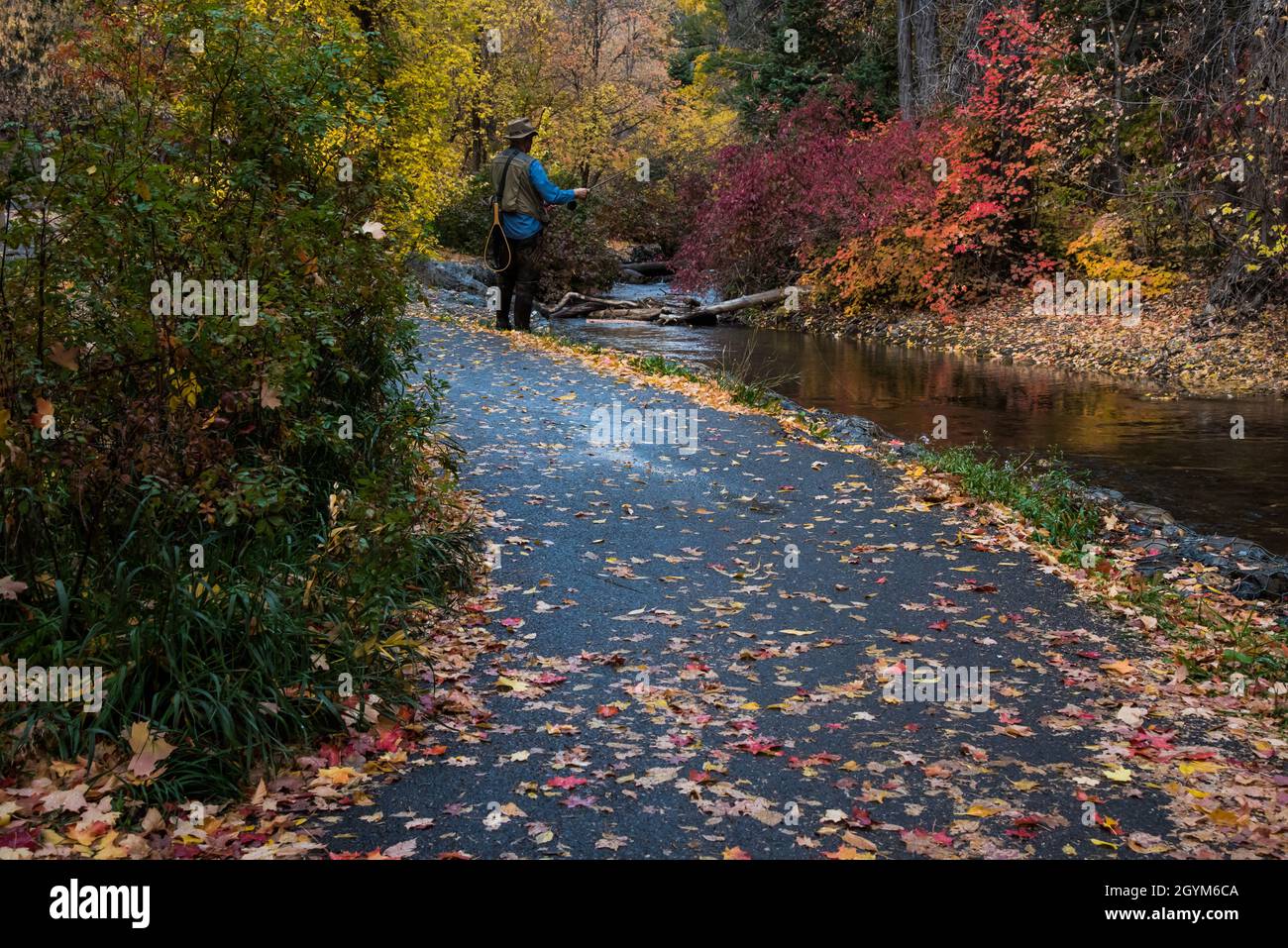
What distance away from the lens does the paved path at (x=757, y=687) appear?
4238mm

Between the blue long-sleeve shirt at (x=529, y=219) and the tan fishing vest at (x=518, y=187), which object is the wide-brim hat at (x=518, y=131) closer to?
the tan fishing vest at (x=518, y=187)

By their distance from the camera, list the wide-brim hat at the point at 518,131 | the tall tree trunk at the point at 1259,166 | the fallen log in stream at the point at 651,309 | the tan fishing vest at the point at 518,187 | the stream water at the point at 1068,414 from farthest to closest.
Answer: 1. the fallen log in stream at the point at 651,309
2. the tan fishing vest at the point at 518,187
3. the wide-brim hat at the point at 518,131
4. the tall tree trunk at the point at 1259,166
5. the stream water at the point at 1068,414

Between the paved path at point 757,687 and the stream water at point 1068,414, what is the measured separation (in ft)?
9.54

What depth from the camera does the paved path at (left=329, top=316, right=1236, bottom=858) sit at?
4.24m

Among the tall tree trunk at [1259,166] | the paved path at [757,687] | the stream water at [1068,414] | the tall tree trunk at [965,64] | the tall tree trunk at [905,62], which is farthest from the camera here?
the tall tree trunk at [905,62]

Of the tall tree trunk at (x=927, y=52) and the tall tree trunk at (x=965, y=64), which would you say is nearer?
the tall tree trunk at (x=965, y=64)

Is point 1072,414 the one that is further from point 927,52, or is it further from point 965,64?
point 927,52

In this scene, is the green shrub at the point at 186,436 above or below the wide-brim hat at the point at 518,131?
below

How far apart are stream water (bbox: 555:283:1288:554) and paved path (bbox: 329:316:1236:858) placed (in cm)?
291

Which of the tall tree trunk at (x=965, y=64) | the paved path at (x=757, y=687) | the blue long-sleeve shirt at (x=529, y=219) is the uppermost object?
the tall tree trunk at (x=965, y=64)

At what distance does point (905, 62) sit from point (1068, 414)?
46.4 feet

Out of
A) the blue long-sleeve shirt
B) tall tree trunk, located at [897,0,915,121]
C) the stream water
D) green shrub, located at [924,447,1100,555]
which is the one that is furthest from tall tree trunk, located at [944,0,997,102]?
green shrub, located at [924,447,1100,555]

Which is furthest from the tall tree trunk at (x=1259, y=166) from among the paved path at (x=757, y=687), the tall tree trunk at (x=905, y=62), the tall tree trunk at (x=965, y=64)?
the paved path at (x=757, y=687)
